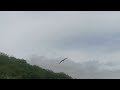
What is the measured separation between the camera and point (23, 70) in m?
30.5

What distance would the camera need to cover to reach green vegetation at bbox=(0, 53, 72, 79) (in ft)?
95.3

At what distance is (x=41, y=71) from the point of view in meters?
31.1

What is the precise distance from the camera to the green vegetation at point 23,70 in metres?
29.1
